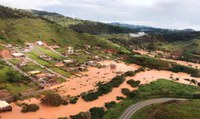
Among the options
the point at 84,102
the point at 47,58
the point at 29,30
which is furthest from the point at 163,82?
the point at 29,30

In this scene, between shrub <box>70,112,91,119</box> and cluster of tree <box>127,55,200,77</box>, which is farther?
cluster of tree <box>127,55,200,77</box>

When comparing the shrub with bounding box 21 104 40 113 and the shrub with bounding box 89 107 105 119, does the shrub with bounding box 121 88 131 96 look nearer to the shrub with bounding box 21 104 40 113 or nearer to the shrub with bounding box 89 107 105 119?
the shrub with bounding box 89 107 105 119

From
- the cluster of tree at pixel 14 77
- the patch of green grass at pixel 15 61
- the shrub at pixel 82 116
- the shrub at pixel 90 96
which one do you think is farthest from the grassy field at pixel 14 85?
the shrub at pixel 82 116

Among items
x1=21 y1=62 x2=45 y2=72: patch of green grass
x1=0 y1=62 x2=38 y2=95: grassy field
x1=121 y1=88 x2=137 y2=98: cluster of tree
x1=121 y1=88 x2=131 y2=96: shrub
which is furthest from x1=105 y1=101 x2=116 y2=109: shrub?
x1=21 y1=62 x2=45 y2=72: patch of green grass

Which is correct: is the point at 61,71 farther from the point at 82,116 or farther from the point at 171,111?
the point at 171,111

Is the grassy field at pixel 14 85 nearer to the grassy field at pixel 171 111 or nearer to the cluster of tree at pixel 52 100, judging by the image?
the cluster of tree at pixel 52 100

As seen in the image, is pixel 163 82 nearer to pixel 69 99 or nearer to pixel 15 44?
pixel 69 99
